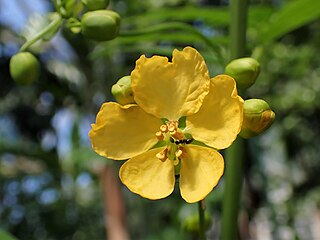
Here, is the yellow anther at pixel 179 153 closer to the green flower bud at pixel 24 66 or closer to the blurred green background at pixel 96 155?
the green flower bud at pixel 24 66

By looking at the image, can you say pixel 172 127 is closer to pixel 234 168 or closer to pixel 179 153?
pixel 179 153

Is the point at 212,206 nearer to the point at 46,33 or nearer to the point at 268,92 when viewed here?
the point at 268,92

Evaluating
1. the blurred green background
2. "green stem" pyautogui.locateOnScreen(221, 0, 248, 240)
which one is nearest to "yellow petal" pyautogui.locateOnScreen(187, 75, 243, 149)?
"green stem" pyautogui.locateOnScreen(221, 0, 248, 240)

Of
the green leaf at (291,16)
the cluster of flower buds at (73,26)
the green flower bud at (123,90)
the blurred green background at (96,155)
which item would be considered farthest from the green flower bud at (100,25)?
the blurred green background at (96,155)

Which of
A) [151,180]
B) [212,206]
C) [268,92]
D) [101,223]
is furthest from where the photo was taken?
[101,223]

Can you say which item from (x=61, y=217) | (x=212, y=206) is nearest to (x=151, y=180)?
(x=212, y=206)

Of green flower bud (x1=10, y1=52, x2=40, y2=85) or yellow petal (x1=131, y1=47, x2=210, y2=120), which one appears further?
green flower bud (x1=10, y1=52, x2=40, y2=85)

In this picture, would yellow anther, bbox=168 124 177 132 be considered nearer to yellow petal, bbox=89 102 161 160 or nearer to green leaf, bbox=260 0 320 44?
yellow petal, bbox=89 102 161 160
